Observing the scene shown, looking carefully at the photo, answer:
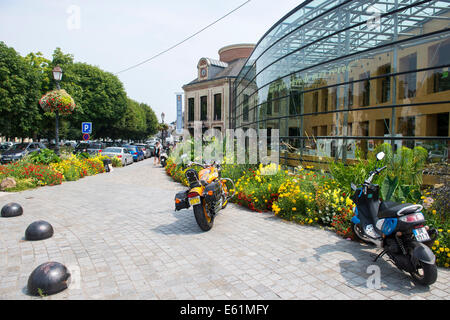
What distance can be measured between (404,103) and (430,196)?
3.17 m

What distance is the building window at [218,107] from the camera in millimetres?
38500

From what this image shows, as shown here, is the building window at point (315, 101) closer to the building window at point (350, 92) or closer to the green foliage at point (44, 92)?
the building window at point (350, 92)

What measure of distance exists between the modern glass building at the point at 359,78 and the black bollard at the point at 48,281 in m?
7.71

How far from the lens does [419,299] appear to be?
3.29 m

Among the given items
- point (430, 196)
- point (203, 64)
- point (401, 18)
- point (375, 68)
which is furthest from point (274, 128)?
point (203, 64)

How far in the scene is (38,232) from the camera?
5.20 m

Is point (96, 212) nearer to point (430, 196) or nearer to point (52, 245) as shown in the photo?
point (52, 245)

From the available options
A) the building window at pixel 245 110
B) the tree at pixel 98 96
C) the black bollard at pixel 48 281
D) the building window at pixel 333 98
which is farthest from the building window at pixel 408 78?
the tree at pixel 98 96

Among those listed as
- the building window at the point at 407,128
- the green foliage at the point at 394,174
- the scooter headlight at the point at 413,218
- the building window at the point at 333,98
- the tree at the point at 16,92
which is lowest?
the scooter headlight at the point at 413,218

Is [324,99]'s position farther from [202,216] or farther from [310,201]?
[202,216]

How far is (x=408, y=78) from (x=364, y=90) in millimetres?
1258

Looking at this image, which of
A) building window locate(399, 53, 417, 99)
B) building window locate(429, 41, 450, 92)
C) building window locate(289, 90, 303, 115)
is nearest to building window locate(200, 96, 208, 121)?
building window locate(289, 90, 303, 115)

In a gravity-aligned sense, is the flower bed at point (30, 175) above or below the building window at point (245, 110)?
below

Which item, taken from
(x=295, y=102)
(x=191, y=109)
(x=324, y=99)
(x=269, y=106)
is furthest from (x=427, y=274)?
(x=191, y=109)
